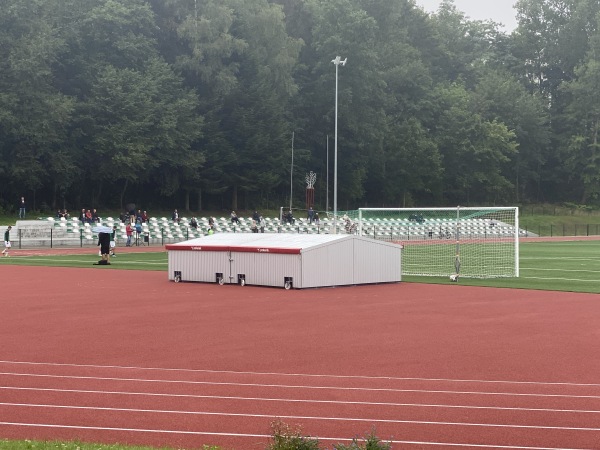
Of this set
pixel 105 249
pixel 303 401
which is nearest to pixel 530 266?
pixel 105 249

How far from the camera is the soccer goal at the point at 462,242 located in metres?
31.2

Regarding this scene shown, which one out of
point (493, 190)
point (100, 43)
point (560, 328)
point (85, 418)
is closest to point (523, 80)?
point (493, 190)

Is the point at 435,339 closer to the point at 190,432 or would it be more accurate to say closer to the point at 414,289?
the point at 190,432

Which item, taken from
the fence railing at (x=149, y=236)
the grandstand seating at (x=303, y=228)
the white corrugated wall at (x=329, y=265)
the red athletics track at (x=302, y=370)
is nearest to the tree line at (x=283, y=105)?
the grandstand seating at (x=303, y=228)

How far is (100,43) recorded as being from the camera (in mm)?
68438

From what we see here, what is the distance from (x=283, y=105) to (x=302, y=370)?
66.9 m

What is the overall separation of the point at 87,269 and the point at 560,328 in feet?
65.4

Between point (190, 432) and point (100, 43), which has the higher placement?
point (100, 43)

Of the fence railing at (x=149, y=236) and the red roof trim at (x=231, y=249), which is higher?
the fence railing at (x=149, y=236)

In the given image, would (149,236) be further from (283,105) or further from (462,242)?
(283,105)

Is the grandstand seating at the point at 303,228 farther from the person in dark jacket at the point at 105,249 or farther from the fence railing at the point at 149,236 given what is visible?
the person in dark jacket at the point at 105,249

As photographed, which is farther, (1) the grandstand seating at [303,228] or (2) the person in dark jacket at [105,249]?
(1) the grandstand seating at [303,228]

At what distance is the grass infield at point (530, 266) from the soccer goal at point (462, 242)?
0.81 meters

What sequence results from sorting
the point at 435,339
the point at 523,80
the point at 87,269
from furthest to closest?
the point at 523,80 → the point at 87,269 → the point at 435,339
